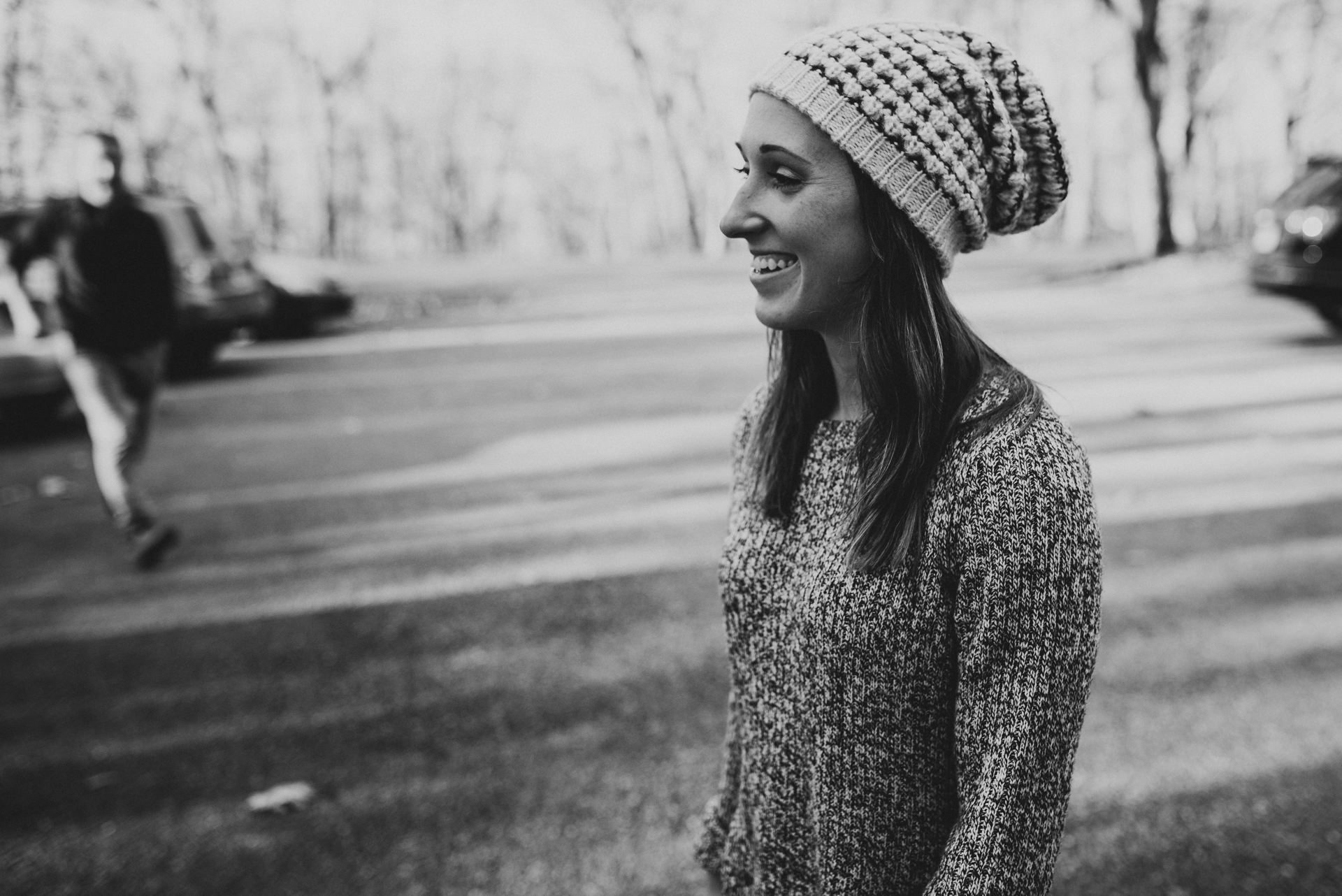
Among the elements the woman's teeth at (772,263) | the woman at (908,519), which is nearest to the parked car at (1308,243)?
the woman at (908,519)

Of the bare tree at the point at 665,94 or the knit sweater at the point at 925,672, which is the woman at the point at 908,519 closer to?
the knit sweater at the point at 925,672

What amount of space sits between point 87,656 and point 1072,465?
14.9ft

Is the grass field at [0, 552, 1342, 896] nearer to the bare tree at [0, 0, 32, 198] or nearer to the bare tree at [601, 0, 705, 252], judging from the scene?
the bare tree at [0, 0, 32, 198]

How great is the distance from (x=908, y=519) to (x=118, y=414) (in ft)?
17.7

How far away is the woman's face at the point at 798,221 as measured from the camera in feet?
4.60

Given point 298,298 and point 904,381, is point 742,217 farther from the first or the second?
point 298,298

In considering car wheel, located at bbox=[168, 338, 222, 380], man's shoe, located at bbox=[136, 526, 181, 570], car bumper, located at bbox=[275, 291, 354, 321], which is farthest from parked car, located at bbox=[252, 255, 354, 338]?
man's shoe, located at bbox=[136, 526, 181, 570]

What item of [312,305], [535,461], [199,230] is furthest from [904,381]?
[312,305]

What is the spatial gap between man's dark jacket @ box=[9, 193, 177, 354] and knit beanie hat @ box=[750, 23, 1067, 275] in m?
5.16

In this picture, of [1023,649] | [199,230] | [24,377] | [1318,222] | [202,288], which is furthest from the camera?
[199,230]

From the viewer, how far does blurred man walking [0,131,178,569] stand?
5449 mm

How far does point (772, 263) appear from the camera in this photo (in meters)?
1.49

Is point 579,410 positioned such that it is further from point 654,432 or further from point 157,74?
point 157,74

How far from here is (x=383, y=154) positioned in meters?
54.3
